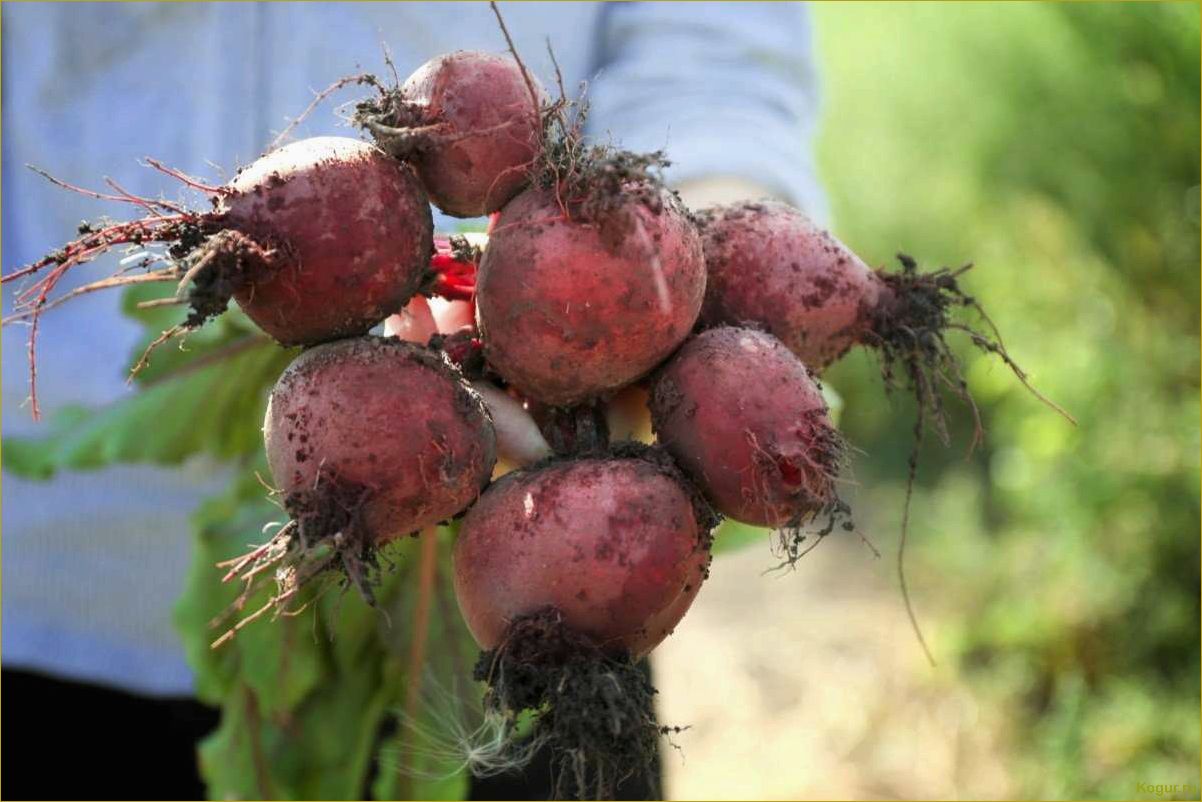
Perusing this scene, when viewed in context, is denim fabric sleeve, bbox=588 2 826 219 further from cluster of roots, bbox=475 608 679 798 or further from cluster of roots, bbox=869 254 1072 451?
cluster of roots, bbox=475 608 679 798

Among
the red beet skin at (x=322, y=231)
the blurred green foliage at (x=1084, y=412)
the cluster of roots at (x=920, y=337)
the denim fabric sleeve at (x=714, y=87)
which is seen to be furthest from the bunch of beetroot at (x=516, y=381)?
the blurred green foliage at (x=1084, y=412)

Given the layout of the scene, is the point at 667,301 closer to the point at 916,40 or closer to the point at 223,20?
the point at 223,20

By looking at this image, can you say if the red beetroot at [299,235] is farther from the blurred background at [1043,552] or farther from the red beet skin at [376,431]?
the blurred background at [1043,552]

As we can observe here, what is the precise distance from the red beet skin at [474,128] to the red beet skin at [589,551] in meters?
0.30

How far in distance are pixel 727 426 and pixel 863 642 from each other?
4.42m

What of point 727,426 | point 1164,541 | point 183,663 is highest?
point 727,426

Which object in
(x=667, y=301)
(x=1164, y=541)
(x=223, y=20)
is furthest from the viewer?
(x=1164, y=541)

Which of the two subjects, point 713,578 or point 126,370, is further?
point 713,578

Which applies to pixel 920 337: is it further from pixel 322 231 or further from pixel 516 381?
pixel 322 231

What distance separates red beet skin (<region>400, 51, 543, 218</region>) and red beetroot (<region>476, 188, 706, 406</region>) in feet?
0.12

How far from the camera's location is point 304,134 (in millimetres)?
2064

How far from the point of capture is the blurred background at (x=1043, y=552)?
165 inches

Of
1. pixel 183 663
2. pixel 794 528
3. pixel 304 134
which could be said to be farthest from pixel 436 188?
pixel 183 663

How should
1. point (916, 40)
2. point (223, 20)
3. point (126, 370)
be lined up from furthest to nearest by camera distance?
point (916, 40) < point (223, 20) < point (126, 370)
